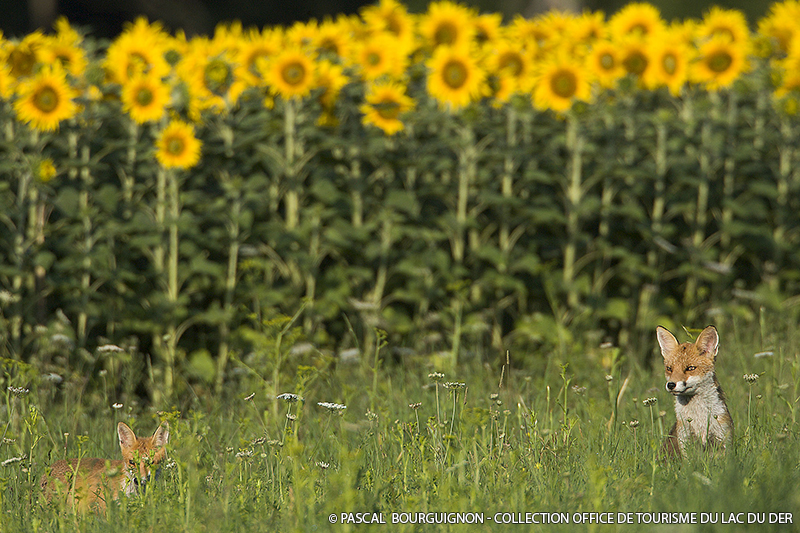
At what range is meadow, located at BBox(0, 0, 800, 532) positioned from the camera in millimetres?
5258

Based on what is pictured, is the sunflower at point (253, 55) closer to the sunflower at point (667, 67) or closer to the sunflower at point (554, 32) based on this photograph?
the sunflower at point (554, 32)

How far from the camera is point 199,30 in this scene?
68.7 feet

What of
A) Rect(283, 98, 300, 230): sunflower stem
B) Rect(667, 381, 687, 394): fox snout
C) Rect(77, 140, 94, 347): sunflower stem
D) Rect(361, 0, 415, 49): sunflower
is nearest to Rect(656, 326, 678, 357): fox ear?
Rect(667, 381, 687, 394): fox snout

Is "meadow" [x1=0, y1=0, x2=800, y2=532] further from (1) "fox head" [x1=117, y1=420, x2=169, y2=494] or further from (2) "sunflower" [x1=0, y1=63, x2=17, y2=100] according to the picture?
(1) "fox head" [x1=117, y1=420, x2=169, y2=494]

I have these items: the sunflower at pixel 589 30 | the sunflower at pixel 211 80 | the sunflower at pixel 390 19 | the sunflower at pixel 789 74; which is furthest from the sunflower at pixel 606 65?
the sunflower at pixel 211 80

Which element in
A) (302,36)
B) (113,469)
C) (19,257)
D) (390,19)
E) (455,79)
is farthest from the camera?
(390,19)

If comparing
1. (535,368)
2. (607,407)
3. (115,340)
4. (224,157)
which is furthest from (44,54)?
(607,407)

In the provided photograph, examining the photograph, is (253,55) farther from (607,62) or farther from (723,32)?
(723,32)

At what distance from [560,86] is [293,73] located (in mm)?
1984

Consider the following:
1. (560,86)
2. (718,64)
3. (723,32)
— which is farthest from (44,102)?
(723,32)

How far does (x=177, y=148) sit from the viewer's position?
584cm

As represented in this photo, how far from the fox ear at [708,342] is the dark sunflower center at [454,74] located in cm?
379

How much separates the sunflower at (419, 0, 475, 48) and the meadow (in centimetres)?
2

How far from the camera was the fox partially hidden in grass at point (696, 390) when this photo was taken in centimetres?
311
